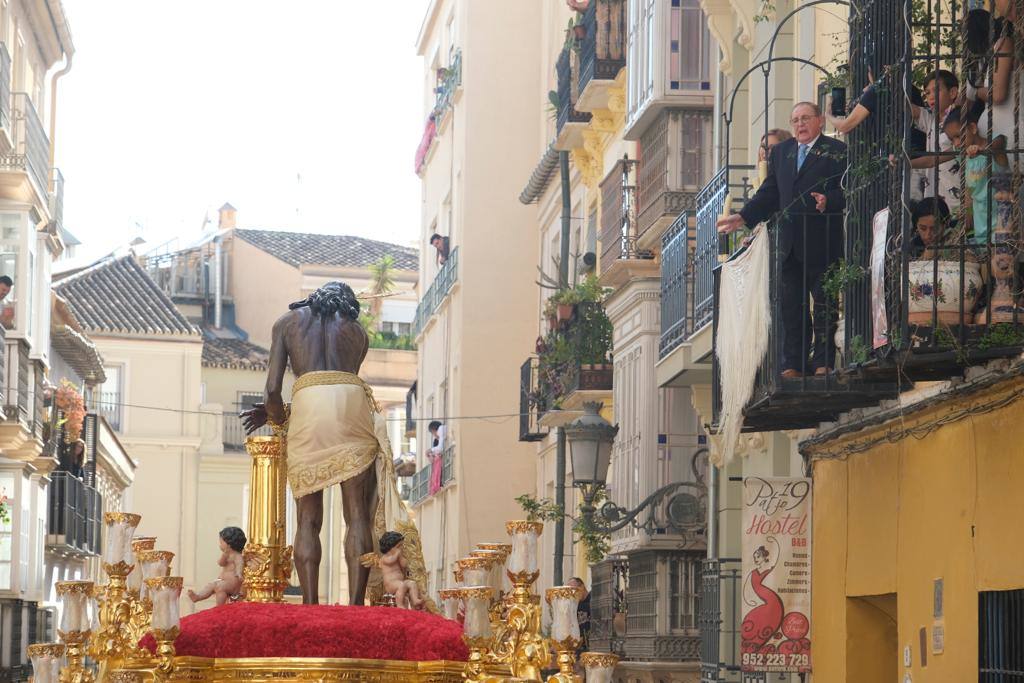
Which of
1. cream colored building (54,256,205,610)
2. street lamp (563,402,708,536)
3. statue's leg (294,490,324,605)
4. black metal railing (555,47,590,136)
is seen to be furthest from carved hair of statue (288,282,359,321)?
cream colored building (54,256,205,610)

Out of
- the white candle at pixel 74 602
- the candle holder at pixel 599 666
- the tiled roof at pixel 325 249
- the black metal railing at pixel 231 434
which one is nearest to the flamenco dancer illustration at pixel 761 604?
the candle holder at pixel 599 666

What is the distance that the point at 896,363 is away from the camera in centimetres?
1090

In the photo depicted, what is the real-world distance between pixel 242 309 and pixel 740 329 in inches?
2009

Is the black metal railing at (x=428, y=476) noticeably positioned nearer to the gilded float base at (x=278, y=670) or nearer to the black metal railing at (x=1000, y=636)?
the black metal railing at (x=1000, y=636)

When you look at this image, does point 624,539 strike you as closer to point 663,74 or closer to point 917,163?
point 663,74

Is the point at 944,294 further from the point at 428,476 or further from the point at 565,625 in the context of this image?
the point at 428,476

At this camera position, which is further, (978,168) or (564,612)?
(978,168)

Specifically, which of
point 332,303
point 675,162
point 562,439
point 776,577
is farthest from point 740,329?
point 562,439

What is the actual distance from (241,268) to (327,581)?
54.7ft

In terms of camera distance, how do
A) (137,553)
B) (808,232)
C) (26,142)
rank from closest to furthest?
(137,553) < (808,232) < (26,142)

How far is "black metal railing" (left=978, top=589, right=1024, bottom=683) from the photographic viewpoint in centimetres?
1079

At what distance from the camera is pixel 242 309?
64.2m

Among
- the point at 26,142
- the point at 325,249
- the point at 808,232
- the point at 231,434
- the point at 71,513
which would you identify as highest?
the point at 325,249

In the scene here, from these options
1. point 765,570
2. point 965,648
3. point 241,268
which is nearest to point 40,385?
point 765,570
